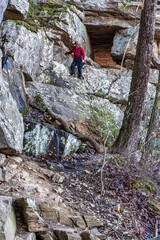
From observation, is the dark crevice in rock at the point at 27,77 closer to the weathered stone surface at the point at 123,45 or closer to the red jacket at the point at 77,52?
the red jacket at the point at 77,52

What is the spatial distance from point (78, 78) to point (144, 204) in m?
8.29

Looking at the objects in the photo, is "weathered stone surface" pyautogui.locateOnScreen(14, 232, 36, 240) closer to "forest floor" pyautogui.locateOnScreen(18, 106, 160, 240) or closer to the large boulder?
the large boulder

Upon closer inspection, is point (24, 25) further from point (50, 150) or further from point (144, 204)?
point (144, 204)

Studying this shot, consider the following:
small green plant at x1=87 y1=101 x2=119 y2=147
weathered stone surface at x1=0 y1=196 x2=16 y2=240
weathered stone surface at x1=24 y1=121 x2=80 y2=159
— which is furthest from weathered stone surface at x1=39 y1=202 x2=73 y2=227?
small green plant at x1=87 y1=101 x2=119 y2=147

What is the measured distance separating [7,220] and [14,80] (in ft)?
19.4

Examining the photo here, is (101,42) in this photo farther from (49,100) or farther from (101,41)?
(49,100)

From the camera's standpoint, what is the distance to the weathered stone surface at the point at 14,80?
23.1 feet

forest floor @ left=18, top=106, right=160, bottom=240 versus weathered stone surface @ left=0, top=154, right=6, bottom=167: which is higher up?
weathered stone surface @ left=0, top=154, right=6, bottom=167

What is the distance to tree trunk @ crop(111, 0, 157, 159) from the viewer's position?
22.0ft

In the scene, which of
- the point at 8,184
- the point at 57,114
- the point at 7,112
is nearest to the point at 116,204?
the point at 8,184

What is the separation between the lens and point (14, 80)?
25.0ft

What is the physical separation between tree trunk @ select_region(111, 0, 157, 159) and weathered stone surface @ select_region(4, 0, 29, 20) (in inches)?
215

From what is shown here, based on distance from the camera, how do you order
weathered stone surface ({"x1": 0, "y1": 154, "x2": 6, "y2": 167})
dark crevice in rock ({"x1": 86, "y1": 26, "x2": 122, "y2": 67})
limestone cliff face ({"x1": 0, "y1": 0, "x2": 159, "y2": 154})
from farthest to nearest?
dark crevice in rock ({"x1": 86, "y1": 26, "x2": 122, "y2": 67}) < limestone cliff face ({"x1": 0, "y1": 0, "x2": 159, "y2": 154}) < weathered stone surface ({"x1": 0, "y1": 154, "x2": 6, "y2": 167})

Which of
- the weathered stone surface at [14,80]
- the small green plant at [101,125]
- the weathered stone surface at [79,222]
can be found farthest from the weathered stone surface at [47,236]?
the small green plant at [101,125]
